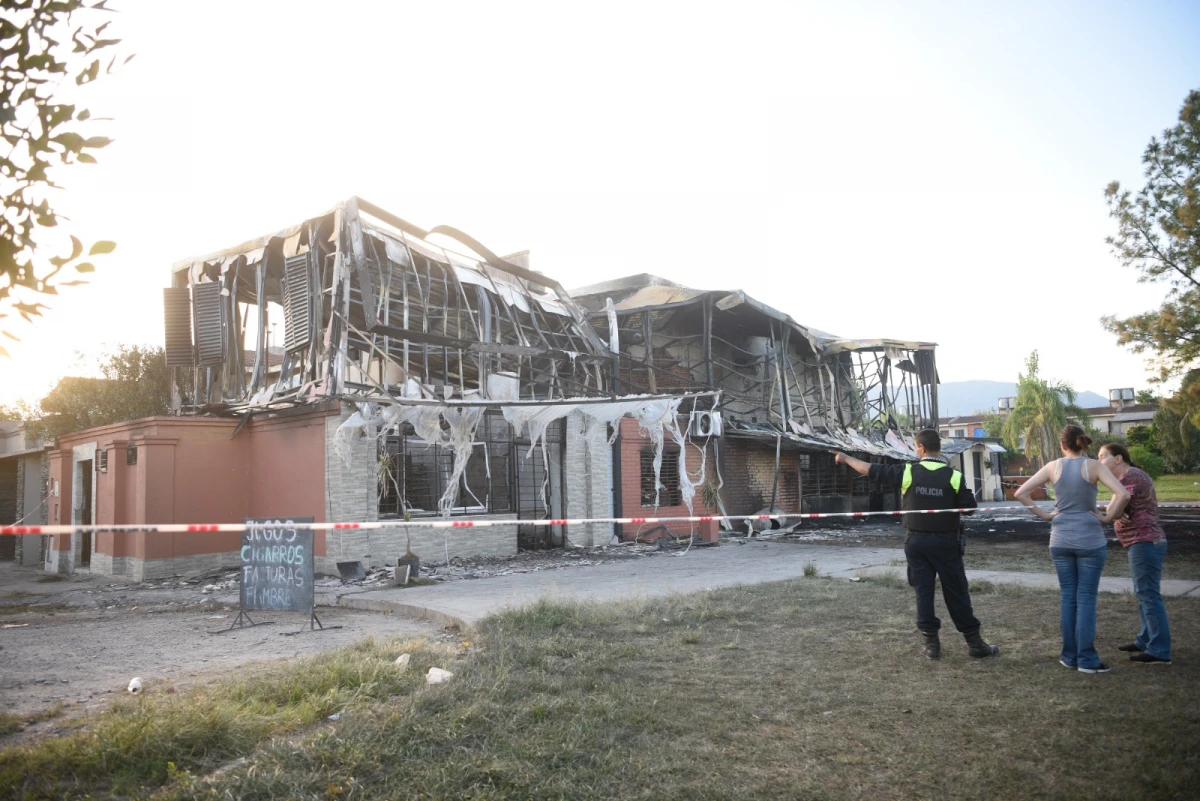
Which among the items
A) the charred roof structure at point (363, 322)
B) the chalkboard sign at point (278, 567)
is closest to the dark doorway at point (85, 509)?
the charred roof structure at point (363, 322)

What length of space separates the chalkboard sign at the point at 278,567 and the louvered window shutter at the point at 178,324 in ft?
27.2

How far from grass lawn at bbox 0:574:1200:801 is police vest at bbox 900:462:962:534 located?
99cm

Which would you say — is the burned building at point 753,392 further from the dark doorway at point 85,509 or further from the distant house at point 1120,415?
the distant house at point 1120,415

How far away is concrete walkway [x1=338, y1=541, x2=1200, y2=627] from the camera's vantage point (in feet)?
28.5

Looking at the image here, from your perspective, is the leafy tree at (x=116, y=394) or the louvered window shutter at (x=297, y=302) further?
the leafy tree at (x=116, y=394)

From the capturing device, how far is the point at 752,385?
70.7 feet

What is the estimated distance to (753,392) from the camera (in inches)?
871

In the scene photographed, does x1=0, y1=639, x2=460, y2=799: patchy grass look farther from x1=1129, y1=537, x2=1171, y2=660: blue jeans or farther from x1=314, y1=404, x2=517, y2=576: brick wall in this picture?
x1=314, y1=404, x2=517, y2=576: brick wall

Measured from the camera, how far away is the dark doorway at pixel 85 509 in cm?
1584

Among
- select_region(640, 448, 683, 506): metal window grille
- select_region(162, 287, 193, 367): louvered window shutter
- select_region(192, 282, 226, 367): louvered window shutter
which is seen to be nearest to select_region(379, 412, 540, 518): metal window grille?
select_region(640, 448, 683, 506): metal window grille

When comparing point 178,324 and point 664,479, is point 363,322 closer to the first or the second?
point 178,324

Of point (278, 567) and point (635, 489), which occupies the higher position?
point (635, 489)

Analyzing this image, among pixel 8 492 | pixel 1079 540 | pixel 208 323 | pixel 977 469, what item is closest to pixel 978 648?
pixel 1079 540

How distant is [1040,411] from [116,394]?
4420 cm
